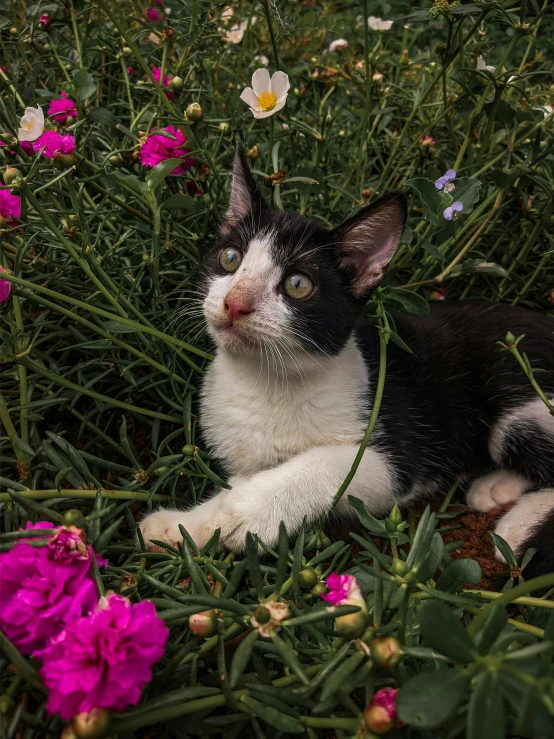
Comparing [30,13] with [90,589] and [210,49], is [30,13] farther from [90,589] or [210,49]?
[90,589]

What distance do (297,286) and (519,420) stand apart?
0.73 m

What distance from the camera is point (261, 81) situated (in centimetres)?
140

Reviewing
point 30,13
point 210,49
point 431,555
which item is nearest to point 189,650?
point 431,555

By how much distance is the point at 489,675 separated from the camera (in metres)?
0.57

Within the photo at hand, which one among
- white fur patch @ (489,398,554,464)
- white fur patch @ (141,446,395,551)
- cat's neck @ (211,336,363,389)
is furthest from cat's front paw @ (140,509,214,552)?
white fur patch @ (489,398,554,464)

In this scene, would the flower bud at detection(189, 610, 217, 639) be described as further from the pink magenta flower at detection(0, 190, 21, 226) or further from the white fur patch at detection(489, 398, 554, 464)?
the white fur patch at detection(489, 398, 554, 464)

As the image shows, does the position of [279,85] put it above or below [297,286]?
above

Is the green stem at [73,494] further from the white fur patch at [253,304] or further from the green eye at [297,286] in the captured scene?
the green eye at [297,286]

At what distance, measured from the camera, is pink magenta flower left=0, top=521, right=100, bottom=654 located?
2.28ft

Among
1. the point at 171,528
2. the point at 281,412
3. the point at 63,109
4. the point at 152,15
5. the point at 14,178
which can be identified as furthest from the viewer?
the point at 152,15

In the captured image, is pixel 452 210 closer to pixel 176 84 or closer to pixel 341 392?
pixel 341 392

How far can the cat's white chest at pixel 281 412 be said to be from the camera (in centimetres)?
134

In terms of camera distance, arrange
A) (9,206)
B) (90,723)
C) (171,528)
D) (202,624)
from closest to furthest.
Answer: (90,723)
(202,624)
(9,206)
(171,528)

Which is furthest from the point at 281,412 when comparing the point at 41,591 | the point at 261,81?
the point at 261,81
